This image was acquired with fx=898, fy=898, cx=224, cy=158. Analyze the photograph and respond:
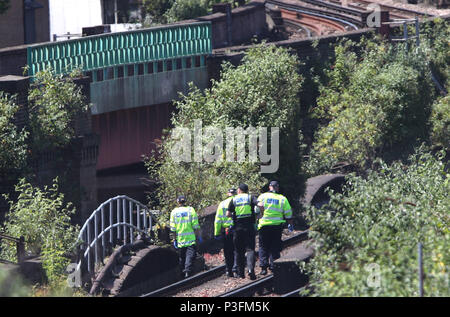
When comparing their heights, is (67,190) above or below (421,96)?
below

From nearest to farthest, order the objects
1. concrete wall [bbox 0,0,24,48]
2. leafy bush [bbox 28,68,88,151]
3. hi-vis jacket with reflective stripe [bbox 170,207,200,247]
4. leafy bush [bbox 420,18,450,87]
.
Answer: hi-vis jacket with reflective stripe [bbox 170,207,200,247]
leafy bush [bbox 28,68,88,151]
concrete wall [bbox 0,0,24,48]
leafy bush [bbox 420,18,450,87]

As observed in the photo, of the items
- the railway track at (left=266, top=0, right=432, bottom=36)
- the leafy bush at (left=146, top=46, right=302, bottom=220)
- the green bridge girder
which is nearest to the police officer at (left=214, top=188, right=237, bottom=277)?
the leafy bush at (left=146, top=46, right=302, bottom=220)

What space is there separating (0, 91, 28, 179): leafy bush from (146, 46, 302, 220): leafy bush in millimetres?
2933

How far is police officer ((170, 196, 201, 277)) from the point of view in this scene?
1551cm

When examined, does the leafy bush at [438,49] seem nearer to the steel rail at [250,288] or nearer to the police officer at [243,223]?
the police officer at [243,223]

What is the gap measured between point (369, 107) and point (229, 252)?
1093 cm

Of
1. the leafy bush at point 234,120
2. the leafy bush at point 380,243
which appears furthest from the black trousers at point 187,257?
the leafy bush at point 380,243

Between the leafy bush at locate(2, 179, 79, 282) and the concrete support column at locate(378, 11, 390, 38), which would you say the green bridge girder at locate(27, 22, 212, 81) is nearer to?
the leafy bush at locate(2, 179, 79, 282)

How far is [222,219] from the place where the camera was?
15.5 meters

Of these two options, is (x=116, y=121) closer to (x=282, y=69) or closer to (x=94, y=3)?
(x=282, y=69)

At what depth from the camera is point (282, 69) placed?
21750 millimetres

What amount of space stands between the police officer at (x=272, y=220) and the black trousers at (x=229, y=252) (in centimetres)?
53

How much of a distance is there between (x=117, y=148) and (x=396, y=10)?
22.3 m

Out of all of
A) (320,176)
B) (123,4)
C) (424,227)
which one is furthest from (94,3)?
(424,227)
